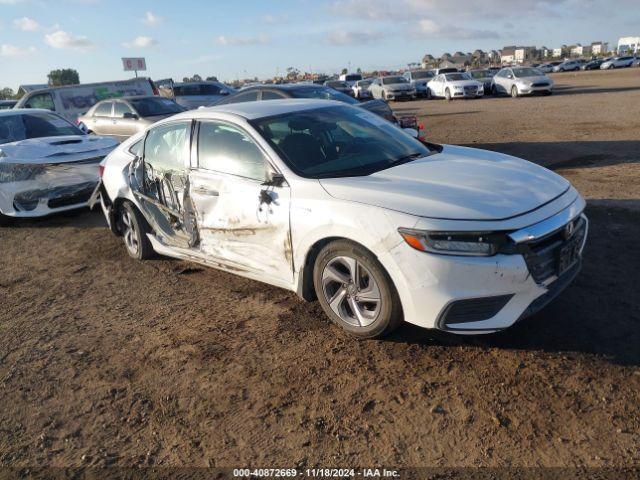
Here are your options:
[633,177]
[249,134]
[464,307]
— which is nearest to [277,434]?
[464,307]

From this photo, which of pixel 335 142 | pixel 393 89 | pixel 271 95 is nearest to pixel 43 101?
pixel 271 95

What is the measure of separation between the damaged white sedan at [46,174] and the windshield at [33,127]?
29 cm

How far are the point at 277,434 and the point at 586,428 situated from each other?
5.31ft

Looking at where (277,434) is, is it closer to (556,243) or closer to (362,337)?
(362,337)

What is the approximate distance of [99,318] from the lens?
→ 4469 millimetres

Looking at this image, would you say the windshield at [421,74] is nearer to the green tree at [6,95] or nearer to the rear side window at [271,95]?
the rear side window at [271,95]

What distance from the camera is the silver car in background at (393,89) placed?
3066 cm

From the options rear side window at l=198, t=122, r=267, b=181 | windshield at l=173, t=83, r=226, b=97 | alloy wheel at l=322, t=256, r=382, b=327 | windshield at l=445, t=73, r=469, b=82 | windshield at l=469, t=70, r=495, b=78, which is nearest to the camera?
alloy wheel at l=322, t=256, r=382, b=327

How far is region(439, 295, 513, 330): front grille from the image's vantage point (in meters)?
3.15

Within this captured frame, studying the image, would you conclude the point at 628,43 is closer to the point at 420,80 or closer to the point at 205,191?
the point at 420,80

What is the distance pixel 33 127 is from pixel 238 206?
613 centimetres

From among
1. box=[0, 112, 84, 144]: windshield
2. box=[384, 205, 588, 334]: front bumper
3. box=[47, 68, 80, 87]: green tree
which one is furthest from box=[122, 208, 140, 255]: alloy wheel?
box=[47, 68, 80, 87]: green tree

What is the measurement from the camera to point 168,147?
5.01 meters

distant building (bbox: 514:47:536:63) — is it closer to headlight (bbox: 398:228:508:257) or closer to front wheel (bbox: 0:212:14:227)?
front wheel (bbox: 0:212:14:227)
